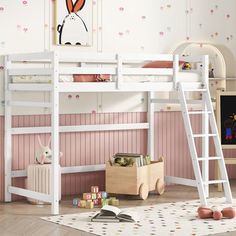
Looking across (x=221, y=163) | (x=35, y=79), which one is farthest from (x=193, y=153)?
(x=35, y=79)

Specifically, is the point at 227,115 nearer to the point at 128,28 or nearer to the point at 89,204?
the point at 128,28

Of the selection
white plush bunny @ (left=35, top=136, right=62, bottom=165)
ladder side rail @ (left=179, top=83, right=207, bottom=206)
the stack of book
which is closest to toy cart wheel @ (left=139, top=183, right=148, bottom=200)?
the stack of book

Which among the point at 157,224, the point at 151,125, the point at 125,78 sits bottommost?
the point at 157,224

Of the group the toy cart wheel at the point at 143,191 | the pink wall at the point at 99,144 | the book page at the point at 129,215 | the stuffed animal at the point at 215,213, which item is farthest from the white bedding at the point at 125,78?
the stuffed animal at the point at 215,213

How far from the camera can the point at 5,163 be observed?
5.42m

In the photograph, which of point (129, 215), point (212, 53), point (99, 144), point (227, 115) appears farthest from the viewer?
point (212, 53)

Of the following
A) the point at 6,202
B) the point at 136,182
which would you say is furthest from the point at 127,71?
the point at 6,202

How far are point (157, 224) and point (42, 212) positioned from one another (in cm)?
96

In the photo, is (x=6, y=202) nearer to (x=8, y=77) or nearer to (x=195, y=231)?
(x=8, y=77)

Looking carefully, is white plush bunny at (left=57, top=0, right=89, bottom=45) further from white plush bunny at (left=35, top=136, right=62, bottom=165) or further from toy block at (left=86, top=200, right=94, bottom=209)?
toy block at (left=86, top=200, right=94, bottom=209)

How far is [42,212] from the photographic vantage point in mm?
5000

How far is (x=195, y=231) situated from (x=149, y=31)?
8.16ft

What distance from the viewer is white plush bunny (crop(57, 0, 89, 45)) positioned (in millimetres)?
5691

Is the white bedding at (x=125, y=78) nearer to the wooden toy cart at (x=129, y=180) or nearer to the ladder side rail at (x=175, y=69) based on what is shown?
the ladder side rail at (x=175, y=69)
